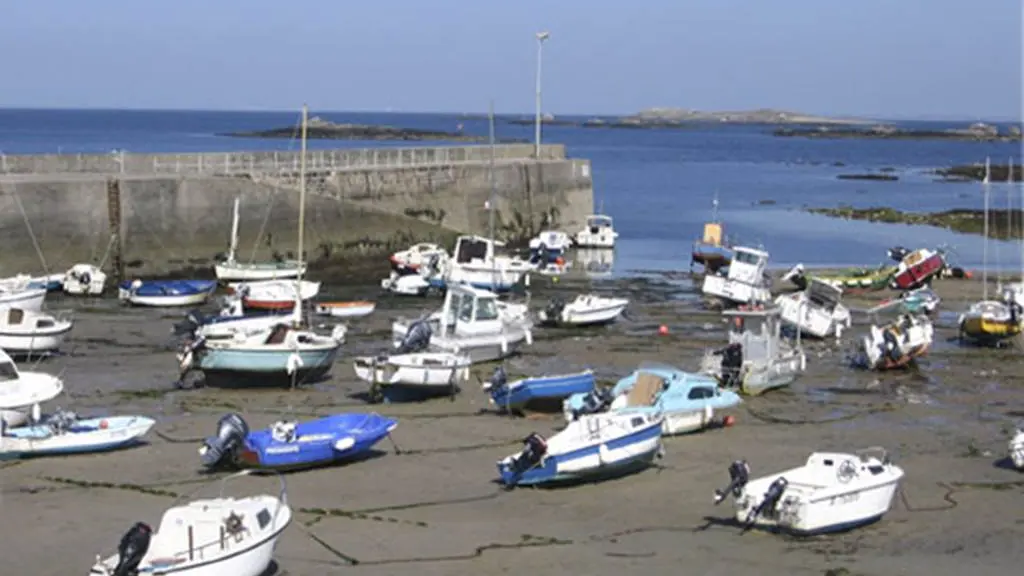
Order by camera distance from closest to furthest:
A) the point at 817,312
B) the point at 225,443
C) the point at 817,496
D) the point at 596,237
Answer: the point at 817,496 < the point at 225,443 < the point at 817,312 < the point at 596,237

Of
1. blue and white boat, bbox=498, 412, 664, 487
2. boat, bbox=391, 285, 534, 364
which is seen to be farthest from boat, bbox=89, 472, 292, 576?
boat, bbox=391, 285, 534, 364

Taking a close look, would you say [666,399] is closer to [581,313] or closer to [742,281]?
[581,313]

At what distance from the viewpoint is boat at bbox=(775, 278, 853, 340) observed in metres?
35.2

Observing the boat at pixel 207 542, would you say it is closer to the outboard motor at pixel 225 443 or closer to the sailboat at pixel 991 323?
the outboard motor at pixel 225 443

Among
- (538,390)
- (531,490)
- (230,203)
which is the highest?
Answer: (230,203)

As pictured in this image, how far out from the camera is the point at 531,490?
821 inches

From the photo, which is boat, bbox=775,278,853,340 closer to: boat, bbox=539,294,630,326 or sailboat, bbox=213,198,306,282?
boat, bbox=539,294,630,326

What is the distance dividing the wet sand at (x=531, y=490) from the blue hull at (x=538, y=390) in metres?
0.32

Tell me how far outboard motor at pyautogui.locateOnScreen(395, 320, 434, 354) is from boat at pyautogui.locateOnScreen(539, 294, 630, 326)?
7.50 metres

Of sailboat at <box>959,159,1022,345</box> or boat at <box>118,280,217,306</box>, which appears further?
boat at <box>118,280,217,306</box>

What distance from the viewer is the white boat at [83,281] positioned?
39688mm

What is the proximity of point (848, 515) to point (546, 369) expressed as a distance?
502 inches

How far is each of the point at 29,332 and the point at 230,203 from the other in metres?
15.6

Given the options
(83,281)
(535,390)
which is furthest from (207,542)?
(83,281)
